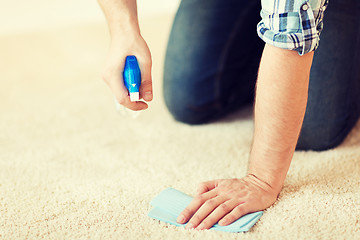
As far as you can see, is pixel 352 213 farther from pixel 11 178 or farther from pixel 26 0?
pixel 26 0

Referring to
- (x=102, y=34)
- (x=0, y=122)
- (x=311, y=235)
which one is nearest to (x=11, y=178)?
(x=0, y=122)

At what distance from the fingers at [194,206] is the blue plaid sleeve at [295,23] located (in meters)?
0.30

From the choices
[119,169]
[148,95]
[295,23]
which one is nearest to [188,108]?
[119,169]

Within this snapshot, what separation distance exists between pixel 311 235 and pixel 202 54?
0.64 m

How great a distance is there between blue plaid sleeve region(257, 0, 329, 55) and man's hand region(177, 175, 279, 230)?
268 millimetres

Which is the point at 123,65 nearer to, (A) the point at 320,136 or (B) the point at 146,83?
(B) the point at 146,83

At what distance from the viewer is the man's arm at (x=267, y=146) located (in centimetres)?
68

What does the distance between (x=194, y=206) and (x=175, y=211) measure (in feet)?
0.13

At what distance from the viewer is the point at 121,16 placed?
788 mm

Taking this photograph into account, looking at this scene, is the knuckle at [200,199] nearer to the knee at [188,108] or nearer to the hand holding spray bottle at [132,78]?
the hand holding spray bottle at [132,78]

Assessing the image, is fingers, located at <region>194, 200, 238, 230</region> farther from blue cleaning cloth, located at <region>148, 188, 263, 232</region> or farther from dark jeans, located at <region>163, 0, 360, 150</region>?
dark jeans, located at <region>163, 0, 360, 150</region>

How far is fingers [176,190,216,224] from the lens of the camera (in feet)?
2.35

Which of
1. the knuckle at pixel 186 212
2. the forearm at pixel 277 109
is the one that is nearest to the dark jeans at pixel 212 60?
the forearm at pixel 277 109

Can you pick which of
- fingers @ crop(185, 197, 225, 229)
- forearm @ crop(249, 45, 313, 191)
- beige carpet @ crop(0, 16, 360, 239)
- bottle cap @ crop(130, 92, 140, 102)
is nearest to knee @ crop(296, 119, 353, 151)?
beige carpet @ crop(0, 16, 360, 239)
